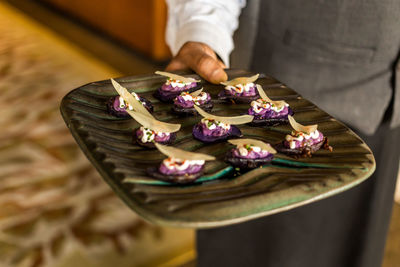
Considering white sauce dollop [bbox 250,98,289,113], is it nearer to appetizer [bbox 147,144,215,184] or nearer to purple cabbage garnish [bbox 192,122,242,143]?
purple cabbage garnish [bbox 192,122,242,143]

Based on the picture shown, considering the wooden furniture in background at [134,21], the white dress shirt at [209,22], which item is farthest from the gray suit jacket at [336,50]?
the wooden furniture in background at [134,21]

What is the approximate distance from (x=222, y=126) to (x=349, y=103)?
0.60m

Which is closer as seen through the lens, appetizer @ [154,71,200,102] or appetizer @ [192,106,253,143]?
appetizer @ [192,106,253,143]

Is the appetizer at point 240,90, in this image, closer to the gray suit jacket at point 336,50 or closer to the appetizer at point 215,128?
the appetizer at point 215,128

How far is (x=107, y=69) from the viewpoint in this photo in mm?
3809

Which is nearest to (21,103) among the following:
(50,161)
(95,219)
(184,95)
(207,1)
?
(50,161)

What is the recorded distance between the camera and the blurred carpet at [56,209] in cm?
200

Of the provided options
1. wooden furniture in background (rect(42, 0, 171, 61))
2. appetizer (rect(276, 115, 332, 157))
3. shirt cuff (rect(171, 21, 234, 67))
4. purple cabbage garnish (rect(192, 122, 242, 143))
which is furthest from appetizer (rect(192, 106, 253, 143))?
wooden furniture in background (rect(42, 0, 171, 61))

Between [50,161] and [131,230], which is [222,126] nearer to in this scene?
[131,230]

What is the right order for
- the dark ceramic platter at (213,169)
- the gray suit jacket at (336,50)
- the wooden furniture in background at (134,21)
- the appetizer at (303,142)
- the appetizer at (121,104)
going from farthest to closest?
the wooden furniture in background at (134,21) → the gray suit jacket at (336,50) → the appetizer at (121,104) → the appetizer at (303,142) → the dark ceramic platter at (213,169)

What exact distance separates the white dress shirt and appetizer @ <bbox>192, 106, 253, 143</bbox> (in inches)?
16.5

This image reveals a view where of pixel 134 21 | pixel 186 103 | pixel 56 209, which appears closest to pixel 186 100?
pixel 186 103

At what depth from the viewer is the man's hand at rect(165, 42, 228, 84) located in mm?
1252

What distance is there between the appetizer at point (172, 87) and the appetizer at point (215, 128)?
0.51ft
